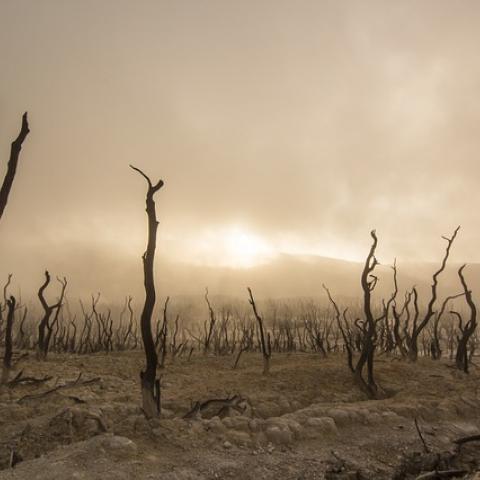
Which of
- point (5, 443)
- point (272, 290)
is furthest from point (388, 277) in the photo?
point (5, 443)

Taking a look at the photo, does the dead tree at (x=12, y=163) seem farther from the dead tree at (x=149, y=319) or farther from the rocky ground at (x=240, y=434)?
the rocky ground at (x=240, y=434)

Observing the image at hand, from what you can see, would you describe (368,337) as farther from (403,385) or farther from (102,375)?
(102,375)

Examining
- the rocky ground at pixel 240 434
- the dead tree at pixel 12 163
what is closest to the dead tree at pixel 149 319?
the rocky ground at pixel 240 434

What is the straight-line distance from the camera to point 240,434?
577cm

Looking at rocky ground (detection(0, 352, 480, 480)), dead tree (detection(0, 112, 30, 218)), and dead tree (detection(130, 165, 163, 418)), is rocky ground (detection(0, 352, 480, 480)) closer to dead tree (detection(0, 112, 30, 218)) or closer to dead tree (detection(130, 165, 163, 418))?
dead tree (detection(130, 165, 163, 418))

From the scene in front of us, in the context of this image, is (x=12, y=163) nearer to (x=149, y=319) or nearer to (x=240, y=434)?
(x=149, y=319)

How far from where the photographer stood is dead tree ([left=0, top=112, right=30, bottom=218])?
6.50m

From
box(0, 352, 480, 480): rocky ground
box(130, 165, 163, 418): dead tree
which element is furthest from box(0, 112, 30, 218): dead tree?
box(0, 352, 480, 480): rocky ground

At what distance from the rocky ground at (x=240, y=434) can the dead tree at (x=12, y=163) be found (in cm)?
342

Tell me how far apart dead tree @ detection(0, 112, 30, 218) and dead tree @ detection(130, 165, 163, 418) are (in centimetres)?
184

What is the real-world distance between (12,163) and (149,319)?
3.46 metres

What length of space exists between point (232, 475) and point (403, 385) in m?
6.24

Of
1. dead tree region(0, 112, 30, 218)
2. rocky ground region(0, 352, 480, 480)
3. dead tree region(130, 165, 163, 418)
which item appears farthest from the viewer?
dead tree region(0, 112, 30, 218)

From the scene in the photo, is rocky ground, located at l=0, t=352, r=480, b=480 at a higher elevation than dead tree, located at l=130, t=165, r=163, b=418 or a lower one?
lower
